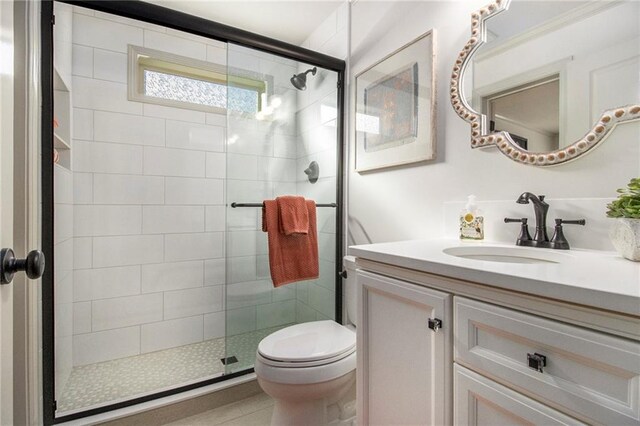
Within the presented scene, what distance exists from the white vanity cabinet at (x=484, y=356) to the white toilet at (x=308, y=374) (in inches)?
9.1

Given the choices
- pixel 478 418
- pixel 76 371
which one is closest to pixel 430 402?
pixel 478 418

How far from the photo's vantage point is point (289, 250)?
1.62 meters

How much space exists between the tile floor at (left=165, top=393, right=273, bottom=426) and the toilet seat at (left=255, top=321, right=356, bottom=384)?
0.47m

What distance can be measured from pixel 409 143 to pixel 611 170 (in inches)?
28.7

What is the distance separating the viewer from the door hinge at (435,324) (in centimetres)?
72

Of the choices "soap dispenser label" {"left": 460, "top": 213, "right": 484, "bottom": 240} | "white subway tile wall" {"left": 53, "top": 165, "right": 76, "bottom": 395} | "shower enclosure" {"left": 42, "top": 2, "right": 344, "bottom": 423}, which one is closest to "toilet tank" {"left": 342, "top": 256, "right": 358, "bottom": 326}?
"shower enclosure" {"left": 42, "top": 2, "right": 344, "bottom": 423}

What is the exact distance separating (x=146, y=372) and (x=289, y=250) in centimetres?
115

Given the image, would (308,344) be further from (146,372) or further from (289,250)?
(146,372)

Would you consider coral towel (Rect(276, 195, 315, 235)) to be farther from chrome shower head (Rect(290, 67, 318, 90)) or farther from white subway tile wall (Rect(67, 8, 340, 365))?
chrome shower head (Rect(290, 67, 318, 90))

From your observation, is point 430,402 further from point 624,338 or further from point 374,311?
point 624,338

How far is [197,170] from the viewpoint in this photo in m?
2.18

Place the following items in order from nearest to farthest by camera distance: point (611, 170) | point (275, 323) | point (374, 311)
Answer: point (611, 170) → point (374, 311) → point (275, 323)

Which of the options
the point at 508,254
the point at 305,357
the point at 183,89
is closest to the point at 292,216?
the point at 305,357

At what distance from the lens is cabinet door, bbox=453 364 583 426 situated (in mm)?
543
